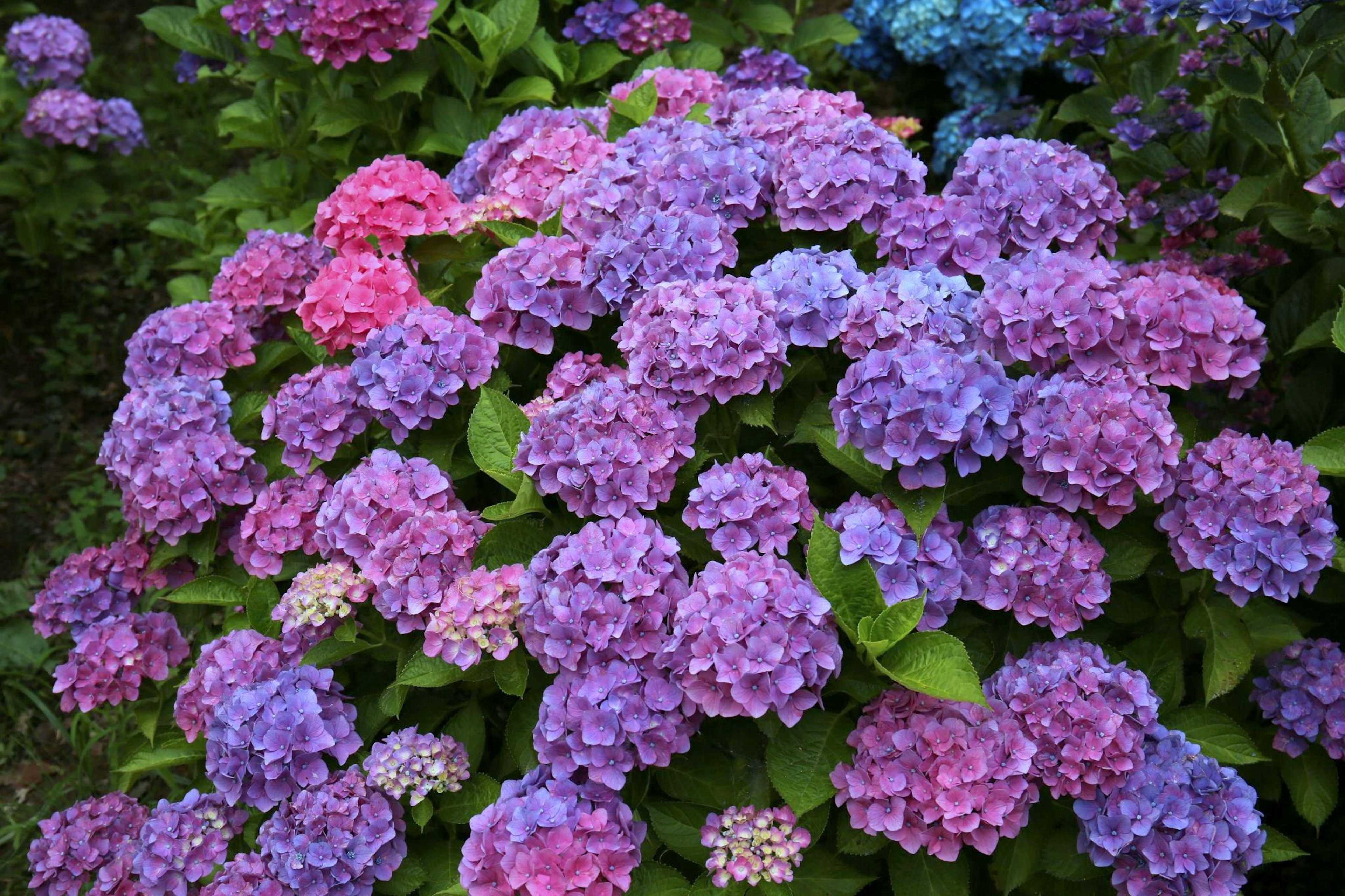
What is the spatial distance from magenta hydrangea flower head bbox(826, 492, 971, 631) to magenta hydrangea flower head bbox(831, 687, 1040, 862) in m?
0.18

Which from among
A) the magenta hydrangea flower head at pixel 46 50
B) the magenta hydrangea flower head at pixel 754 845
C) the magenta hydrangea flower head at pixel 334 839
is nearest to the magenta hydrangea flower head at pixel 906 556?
the magenta hydrangea flower head at pixel 754 845

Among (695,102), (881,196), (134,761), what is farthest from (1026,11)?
(134,761)

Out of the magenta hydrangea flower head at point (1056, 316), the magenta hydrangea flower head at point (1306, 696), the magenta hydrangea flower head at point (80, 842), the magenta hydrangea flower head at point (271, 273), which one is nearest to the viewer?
the magenta hydrangea flower head at point (1056, 316)

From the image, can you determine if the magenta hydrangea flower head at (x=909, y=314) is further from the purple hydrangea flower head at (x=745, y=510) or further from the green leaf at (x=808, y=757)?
the green leaf at (x=808, y=757)

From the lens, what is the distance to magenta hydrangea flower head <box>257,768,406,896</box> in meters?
2.17

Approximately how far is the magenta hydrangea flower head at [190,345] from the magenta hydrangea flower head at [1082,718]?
6.65 feet

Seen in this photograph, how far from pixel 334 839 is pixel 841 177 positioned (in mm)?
1669

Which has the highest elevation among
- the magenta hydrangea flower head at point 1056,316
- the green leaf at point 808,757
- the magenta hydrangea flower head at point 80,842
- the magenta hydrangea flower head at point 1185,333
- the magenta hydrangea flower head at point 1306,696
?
the magenta hydrangea flower head at point 1056,316

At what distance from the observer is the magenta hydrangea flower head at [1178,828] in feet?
6.70

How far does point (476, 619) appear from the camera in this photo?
2137 millimetres

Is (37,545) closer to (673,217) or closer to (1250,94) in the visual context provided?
(673,217)

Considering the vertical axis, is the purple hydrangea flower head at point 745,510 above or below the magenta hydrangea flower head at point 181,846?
above

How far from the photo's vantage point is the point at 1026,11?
186 inches

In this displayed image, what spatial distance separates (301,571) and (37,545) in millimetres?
2683
